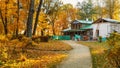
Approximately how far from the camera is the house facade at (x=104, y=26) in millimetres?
52469

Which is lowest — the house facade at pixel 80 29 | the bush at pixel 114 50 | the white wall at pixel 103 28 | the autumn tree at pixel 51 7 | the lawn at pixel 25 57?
the house facade at pixel 80 29

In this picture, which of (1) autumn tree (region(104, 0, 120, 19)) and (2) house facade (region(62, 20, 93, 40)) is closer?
(2) house facade (region(62, 20, 93, 40))

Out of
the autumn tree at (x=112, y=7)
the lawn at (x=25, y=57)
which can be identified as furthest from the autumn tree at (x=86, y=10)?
the lawn at (x=25, y=57)

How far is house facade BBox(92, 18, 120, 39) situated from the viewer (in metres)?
52.5

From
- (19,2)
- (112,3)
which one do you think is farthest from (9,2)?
(112,3)

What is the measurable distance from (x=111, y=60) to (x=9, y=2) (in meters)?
28.0

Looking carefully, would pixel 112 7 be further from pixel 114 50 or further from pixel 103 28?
pixel 114 50

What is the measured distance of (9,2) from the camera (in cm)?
3638

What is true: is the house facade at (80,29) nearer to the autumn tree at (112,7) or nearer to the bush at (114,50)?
the autumn tree at (112,7)

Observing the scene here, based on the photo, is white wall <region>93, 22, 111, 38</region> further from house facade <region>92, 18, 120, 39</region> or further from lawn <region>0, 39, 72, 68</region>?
lawn <region>0, 39, 72, 68</region>

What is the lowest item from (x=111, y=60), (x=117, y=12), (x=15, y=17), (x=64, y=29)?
(x=64, y=29)

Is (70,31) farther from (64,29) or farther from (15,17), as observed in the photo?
(15,17)

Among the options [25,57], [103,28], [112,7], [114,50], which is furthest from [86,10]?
[114,50]

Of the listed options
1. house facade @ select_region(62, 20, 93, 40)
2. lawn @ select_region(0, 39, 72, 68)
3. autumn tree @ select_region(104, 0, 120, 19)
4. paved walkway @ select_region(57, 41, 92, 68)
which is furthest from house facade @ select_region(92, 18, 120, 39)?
paved walkway @ select_region(57, 41, 92, 68)
